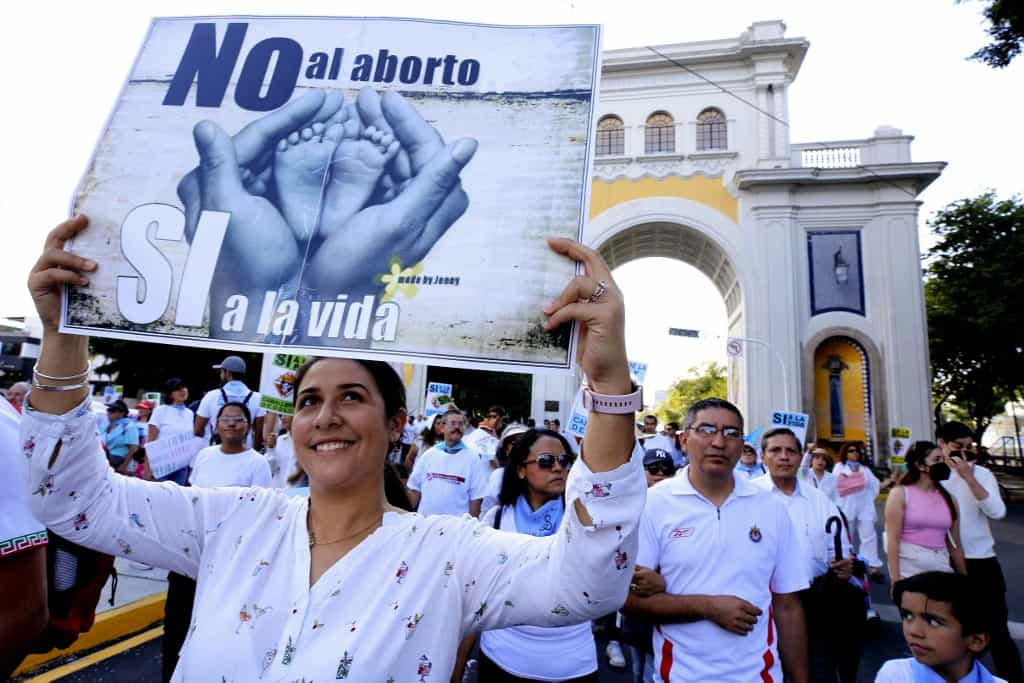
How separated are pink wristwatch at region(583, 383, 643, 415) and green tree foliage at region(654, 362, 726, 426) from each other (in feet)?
236

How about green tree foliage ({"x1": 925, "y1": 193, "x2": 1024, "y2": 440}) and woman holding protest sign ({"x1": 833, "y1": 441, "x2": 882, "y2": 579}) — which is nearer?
woman holding protest sign ({"x1": 833, "y1": 441, "x2": 882, "y2": 579})

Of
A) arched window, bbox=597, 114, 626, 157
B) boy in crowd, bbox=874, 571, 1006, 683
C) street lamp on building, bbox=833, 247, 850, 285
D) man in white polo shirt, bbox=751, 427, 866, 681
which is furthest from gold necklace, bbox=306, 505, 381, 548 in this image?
arched window, bbox=597, 114, 626, 157

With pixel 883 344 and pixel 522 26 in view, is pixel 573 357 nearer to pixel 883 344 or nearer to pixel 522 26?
pixel 522 26

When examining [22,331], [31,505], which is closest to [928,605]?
[31,505]

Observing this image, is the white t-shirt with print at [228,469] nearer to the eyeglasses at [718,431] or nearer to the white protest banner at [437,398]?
the eyeglasses at [718,431]

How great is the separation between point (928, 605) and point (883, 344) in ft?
68.8

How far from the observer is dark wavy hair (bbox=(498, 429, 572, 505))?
344 centimetres

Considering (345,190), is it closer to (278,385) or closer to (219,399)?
(278,385)

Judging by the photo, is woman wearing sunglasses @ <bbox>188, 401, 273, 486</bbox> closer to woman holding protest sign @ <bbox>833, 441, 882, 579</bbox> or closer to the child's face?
the child's face

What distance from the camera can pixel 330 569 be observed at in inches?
55.6

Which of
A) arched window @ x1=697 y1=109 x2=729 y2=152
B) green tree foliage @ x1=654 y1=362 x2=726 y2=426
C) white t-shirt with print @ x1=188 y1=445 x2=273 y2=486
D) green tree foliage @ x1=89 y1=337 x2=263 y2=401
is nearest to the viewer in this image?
white t-shirt with print @ x1=188 y1=445 x2=273 y2=486

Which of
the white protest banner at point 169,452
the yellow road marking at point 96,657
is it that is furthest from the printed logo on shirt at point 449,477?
the yellow road marking at point 96,657

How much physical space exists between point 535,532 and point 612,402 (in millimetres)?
2160

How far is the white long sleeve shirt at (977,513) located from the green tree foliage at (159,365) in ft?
88.8
